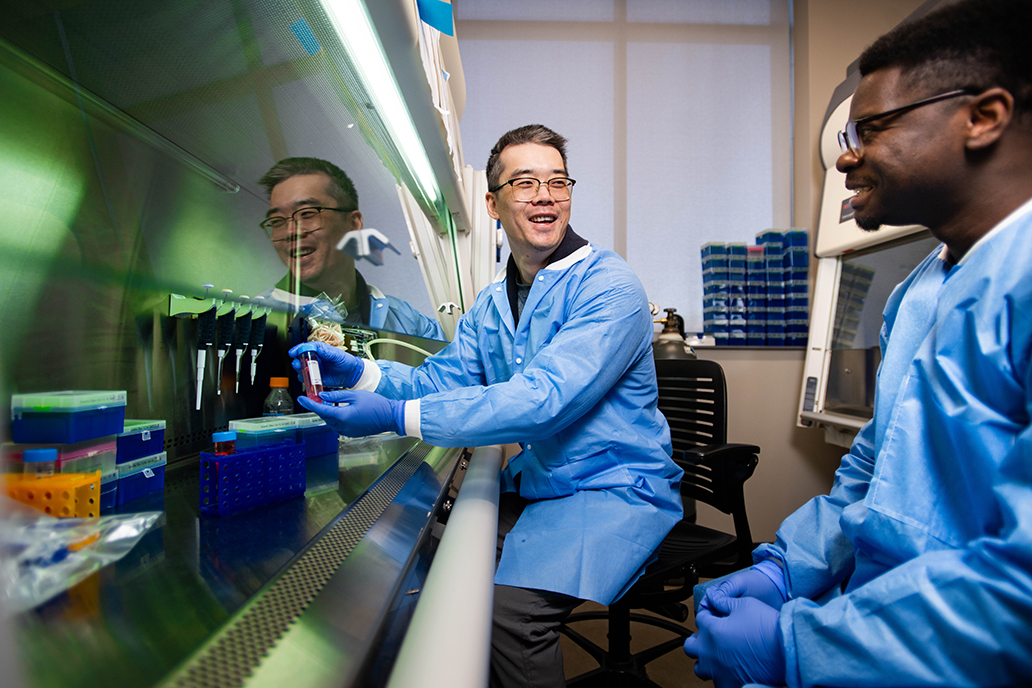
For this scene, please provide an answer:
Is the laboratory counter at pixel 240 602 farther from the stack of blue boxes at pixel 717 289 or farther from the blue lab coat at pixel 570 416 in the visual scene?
the stack of blue boxes at pixel 717 289

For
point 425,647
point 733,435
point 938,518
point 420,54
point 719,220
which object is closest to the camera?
point 425,647

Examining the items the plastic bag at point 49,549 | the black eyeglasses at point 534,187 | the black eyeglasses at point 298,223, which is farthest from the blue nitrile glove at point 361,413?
the black eyeglasses at point 534,187

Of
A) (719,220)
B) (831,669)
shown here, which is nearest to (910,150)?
(831,669)

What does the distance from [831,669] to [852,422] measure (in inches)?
89.5

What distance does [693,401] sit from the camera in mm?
2004

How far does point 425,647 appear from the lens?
524mm

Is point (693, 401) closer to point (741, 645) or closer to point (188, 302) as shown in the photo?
point (741, 645)

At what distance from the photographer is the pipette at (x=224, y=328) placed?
96cm

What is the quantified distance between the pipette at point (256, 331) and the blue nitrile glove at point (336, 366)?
0.24 feet

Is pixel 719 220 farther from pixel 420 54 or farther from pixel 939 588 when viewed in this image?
pixel 939 588

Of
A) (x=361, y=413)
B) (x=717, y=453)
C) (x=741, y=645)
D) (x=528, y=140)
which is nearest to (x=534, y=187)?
(x=528, y=140)

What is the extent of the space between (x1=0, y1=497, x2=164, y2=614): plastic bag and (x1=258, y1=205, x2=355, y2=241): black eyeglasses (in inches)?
28.3

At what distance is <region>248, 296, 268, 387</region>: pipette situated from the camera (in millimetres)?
1050

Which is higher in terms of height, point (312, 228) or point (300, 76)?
point (300, 76)
